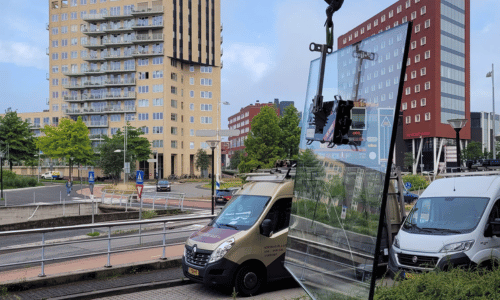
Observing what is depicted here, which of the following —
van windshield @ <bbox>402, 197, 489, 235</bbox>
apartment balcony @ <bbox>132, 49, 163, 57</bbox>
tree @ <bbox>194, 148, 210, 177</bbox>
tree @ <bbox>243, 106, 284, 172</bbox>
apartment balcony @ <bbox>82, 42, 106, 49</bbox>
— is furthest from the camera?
apartment balcony @ <bbox>82, 42, 106, 49</bbox>

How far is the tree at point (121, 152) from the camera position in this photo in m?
65.0

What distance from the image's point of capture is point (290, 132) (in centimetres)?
4441

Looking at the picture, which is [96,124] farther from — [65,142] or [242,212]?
[242,212]

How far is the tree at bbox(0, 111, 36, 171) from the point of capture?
6006cm

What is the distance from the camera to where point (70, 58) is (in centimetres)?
8844

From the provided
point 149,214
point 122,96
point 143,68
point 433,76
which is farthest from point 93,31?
point 149,214

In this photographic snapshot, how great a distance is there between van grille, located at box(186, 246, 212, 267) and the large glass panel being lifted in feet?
14.4

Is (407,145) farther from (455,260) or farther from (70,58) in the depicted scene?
(455,260)

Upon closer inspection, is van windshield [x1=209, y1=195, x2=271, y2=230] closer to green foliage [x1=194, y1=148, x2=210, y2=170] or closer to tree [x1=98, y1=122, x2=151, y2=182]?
tree [x1=98, y1=122, x2=151, y2=182]

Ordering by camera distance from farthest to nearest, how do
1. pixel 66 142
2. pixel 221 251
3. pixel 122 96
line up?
pixel 122 96 → pixel 66 142 → pixel 221 251

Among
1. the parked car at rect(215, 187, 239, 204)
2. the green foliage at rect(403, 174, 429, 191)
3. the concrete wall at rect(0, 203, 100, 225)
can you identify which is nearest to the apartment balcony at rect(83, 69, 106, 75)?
the parked car at rect(215, 187, 239, 204)

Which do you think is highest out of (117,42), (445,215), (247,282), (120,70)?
(117,42)

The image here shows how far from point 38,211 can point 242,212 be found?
927 inches

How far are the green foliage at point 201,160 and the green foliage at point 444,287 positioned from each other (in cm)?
7845
